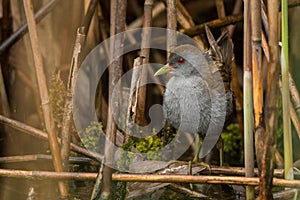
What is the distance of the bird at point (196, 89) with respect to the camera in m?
3.24

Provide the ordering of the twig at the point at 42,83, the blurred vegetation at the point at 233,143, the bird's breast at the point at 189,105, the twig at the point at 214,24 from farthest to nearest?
1. the blurred vegetation at the point at 233,143
2. the twig at the point at 214,24
3. the bird's breast at the point at 189,105
4. the twig at the point at 42,83

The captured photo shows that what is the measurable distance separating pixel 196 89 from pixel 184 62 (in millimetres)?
171

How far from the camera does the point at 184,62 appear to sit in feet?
10.9

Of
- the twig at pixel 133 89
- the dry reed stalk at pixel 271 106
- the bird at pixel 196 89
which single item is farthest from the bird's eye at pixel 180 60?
the dry reed stalk at pixel 271 106

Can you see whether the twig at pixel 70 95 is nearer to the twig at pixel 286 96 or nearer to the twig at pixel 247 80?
the twig at pixel 247 80

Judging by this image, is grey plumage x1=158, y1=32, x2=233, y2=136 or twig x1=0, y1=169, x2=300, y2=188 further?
grey plumage x1=158, y1=32, x2=233, y2=136

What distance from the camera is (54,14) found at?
13.3 ft

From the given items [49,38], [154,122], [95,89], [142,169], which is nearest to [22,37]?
[49,38]

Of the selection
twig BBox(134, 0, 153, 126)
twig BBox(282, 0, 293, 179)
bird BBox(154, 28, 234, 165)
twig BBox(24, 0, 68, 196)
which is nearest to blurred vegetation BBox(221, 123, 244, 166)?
bird BBox(154, 28, 234, 165)

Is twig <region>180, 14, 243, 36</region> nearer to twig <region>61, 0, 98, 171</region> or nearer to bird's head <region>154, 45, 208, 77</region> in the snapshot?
bird's head <region>154, 45, 208, 77</region>

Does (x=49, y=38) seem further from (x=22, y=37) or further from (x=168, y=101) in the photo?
(x=168, y=101)

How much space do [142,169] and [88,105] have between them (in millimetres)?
1065

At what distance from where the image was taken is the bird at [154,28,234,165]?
3.24 m

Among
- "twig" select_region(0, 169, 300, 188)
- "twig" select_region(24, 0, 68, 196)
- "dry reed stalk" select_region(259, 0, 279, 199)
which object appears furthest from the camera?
"twig" select_region(24, 0, 68, 196)
